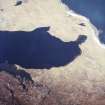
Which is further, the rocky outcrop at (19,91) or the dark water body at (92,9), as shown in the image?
the dark water body at (92,9)

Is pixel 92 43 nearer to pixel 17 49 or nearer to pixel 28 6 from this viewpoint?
pixel 17 49

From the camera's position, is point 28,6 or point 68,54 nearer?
point 68,54

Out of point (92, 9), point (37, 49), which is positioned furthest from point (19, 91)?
point (92, 9)

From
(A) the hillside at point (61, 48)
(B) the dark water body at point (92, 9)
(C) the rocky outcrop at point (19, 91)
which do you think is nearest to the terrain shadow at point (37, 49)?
(A) the hillside at point (61, 48)

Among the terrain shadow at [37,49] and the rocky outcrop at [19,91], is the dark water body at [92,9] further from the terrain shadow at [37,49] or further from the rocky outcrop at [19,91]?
the rocky outcrop at [19,91]

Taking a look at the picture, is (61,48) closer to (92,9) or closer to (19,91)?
(19,91)

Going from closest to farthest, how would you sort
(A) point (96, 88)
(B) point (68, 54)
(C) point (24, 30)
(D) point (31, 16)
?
(A) point (96, 88) → (B) point (68, 54) → (C) point (24, 30) → (D) point (31, 16)

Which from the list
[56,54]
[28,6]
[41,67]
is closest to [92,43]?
[56,54]
